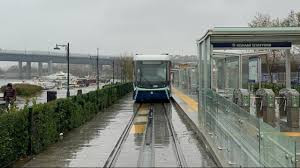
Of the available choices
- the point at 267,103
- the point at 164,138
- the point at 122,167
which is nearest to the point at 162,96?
the point at 267,103

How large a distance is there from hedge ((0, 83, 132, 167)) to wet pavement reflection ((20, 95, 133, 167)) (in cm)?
28

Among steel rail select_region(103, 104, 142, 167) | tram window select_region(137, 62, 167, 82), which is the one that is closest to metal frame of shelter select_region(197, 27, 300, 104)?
steel rail select_region(103, 104, 142, 167)

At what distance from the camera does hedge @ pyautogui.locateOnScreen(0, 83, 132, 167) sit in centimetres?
1141

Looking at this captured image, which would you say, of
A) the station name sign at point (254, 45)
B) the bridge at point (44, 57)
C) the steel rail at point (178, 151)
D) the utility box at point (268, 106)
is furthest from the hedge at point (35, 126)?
the bridge at point (44, 57)

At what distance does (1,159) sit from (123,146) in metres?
4.94

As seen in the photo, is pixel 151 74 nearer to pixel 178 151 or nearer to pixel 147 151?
pixel 147 151

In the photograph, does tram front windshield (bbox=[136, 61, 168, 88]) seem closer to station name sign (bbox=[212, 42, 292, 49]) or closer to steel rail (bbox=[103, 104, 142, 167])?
steel rail (bbox=[103, 104, 142, 167])

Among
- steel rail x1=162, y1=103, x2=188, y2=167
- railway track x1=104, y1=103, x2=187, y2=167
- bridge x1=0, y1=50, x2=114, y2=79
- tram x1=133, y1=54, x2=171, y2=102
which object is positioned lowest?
railway track x1=104, y1=103, x2=187, y2=167

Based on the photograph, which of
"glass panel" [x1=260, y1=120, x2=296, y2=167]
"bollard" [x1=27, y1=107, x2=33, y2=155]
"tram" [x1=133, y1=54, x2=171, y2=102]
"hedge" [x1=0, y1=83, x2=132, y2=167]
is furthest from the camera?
"tram" [x1=133, y1=54, x2=171, y2=102]

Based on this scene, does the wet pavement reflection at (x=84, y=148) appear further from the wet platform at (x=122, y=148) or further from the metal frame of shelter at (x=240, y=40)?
the metal frame of shelter at (x=240, y=40)

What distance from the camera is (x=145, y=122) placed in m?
23.4

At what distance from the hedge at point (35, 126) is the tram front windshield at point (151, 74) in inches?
569

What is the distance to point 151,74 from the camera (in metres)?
36.1

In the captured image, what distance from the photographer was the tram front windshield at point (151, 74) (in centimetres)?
3600
